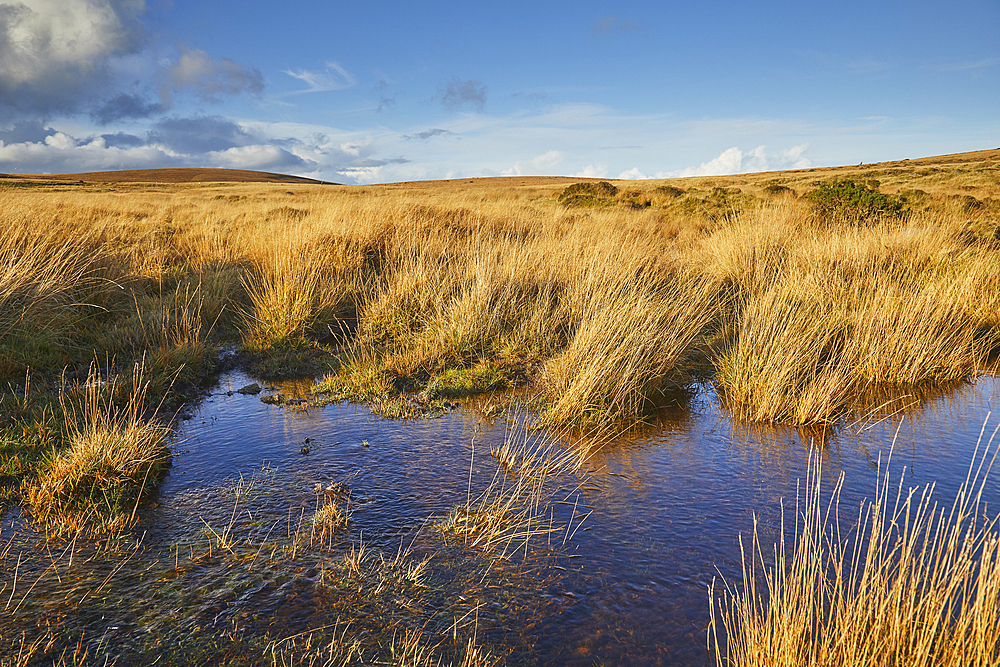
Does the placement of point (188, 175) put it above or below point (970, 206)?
above

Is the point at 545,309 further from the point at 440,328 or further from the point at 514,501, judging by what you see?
the point at 514,501

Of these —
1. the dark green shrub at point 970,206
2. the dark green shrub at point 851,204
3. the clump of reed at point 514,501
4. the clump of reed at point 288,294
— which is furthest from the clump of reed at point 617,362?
the dark green shrub at point 970,206

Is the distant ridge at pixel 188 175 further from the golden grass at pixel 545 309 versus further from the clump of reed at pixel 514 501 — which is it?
the clump of reed at pixel 514 501

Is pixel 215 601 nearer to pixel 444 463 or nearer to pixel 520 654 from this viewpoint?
pixel 520 654

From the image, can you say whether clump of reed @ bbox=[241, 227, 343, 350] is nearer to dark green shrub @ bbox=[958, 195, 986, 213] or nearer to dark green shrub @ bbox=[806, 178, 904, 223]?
dark green shrub @ bbox=[806, 178, 904, 223]

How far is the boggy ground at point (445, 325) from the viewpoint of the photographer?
487 centimetres

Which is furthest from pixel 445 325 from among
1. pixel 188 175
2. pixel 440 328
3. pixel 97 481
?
pixel 188 175

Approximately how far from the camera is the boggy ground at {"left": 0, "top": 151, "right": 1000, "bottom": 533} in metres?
4.87

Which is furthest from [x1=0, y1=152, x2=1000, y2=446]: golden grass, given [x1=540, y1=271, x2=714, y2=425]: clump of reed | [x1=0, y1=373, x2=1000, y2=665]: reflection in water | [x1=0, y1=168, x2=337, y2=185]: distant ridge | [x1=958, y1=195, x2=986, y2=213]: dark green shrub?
[x1=0, y1=168, x2=337, y2=185]: distant ridge

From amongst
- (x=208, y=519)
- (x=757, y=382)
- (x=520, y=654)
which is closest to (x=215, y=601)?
(x=208, y=519)

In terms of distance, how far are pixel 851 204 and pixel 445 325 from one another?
11273 mm

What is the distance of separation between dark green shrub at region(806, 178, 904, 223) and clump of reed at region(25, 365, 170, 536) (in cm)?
1289

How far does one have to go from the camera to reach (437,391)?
Answer: 18.8ft

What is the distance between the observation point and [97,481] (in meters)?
3.63
